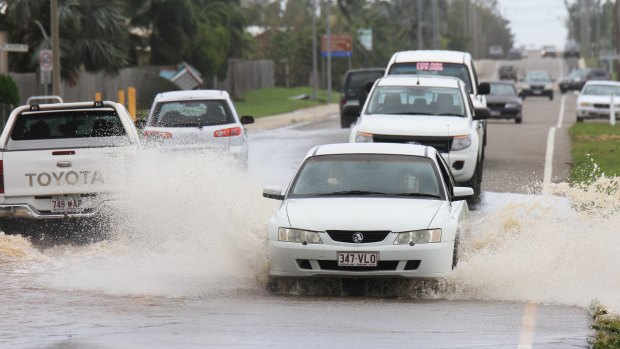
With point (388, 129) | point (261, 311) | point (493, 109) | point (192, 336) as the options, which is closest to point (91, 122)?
point (388, 129)

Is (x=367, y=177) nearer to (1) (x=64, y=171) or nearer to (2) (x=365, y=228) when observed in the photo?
(2) (x=365, y=228)

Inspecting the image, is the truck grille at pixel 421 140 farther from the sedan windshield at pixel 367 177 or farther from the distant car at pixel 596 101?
the distant car at pixel 596 101

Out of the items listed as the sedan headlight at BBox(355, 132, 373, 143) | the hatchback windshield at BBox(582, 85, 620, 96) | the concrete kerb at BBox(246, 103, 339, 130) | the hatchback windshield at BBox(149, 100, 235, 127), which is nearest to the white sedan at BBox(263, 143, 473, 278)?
the sedan headlight at BBox(355, 132, 373, 143)

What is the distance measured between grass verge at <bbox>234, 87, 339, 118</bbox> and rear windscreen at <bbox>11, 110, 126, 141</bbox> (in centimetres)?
3863

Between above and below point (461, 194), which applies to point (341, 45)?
below

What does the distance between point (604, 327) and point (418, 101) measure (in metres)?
12.1

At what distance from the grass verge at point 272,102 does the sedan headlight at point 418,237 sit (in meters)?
43.9

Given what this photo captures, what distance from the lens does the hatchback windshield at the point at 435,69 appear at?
93.3 ft

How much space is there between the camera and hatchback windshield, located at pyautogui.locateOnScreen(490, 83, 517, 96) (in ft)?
164

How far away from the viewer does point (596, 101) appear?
48.0m

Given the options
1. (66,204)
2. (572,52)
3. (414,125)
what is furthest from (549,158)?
(572,52)

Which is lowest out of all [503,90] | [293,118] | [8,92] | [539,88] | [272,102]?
[539,88]

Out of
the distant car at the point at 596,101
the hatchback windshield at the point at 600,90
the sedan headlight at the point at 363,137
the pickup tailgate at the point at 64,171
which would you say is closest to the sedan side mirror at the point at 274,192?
the pickup tailgate at the point at 64,171

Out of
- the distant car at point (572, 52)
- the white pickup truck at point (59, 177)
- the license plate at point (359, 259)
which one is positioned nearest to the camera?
the license plate at point (359, 259)
